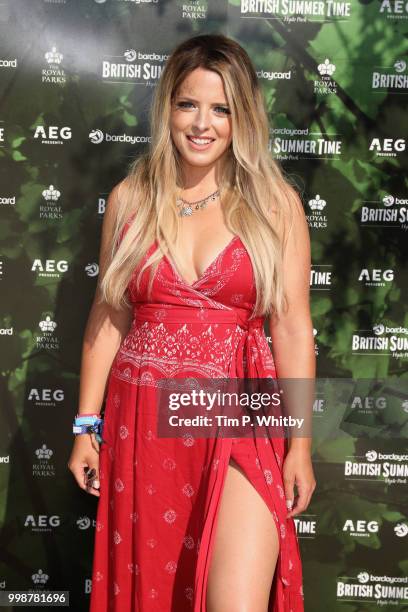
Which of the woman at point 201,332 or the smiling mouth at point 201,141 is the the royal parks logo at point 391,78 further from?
the smiling mouth at point 201,141

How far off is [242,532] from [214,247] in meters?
0.88

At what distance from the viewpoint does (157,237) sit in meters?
2.48

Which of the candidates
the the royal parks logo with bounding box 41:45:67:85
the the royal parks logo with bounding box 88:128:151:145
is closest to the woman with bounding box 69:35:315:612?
the the royal parks logo with bounding box 88:128:151:145

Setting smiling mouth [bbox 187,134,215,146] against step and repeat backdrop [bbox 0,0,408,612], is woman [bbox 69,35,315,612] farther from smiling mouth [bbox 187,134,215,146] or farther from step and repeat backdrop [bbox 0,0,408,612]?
step and repeat backdrop [bbox 0,0,408,612]

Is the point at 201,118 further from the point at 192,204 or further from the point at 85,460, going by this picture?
the point at 85,460

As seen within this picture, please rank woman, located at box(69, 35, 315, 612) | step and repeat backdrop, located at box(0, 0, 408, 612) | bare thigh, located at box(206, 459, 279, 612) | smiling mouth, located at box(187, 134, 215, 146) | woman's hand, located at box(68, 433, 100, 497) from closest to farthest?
bare thigh, located at box(206, 459, 279, 612)
woman, located at box(69, 35, 315, 612)
smiling mouth, located at box(187, 134, 215, 146)
woman's hand, located at box(68, 433, 100, 497)
step and repeat backdrop, located at box(0, 0, 408, 612)

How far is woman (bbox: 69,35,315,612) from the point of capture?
7.80 ft

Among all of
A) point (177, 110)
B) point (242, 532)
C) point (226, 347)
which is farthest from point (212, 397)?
point (177, 110)

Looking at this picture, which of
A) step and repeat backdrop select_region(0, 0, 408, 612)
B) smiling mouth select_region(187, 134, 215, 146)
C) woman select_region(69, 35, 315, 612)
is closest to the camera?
woman select_region(69, 35, 315, 612)

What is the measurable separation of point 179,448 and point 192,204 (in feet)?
2.67

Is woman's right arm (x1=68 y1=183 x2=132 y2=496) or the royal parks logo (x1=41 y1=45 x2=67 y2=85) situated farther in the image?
the royal parks logo (x1=41 y1=45 x2=67 y2=85)

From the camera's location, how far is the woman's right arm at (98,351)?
8.64ft

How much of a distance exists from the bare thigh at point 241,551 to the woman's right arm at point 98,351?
541mm

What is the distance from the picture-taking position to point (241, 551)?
88.6 inches
